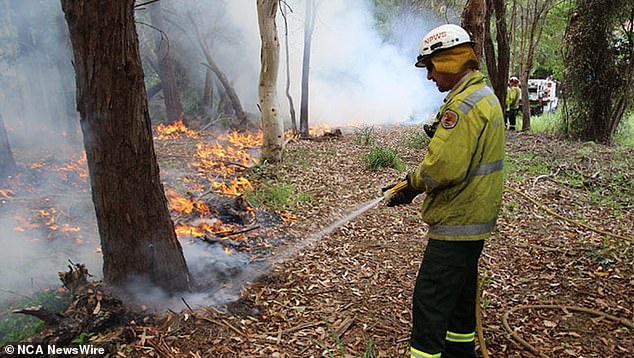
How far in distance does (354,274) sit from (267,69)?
17.0 ft

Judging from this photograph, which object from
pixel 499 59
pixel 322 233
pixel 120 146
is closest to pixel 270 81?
pixel 322 233

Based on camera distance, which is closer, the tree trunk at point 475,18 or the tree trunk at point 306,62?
the tree trunk at point 475,18

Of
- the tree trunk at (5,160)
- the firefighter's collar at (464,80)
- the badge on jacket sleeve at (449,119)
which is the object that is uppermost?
the firefighter's collar at (464,80)

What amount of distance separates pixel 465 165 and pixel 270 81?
254 inches

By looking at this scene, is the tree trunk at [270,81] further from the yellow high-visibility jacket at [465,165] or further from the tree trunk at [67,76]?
the tree trunk at [67,76]

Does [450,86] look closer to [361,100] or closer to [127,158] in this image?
[127,158]

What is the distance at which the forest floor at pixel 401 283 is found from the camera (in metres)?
3.03

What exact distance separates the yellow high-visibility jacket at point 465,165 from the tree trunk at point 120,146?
2.18m

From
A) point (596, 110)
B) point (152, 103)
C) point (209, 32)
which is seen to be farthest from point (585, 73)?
point (152, 103)

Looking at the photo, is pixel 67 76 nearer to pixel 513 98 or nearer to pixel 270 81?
pixel 270 81

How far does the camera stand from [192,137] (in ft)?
39.5

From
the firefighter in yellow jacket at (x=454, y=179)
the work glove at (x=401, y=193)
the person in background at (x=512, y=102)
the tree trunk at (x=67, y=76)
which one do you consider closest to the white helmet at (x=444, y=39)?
the firefighter in yellow jacket at (x=454, y=179)

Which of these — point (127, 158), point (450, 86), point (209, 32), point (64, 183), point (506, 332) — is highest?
point (209, 32)

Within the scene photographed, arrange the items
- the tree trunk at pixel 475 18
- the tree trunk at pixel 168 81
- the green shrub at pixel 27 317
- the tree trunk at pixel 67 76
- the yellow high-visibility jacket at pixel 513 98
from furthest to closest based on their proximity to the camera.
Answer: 1. the yellow high-visibility jacket at pixel 513 98
2. the tree trunk at pixel 168 81
3. the tree trunk at pixel 67 76
4. the tree trunk at pixel 475 18
5. the green shrub at pixel 27 317
